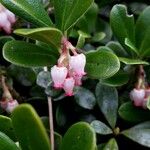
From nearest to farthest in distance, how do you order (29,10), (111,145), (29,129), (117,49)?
(29,129) < (29,10) < (111,145) < (117,49)

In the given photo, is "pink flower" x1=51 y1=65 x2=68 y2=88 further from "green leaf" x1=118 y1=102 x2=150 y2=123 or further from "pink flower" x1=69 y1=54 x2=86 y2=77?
"green leaf" x1=118 y1=102 x2=150 y2=123

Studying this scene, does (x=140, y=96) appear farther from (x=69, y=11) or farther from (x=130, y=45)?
(x=69, y=11)

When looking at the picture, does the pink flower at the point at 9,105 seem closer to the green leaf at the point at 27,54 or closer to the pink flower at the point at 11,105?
the pink flower at the point at 11,105

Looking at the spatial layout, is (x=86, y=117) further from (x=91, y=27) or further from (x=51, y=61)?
(x=91, y=27)

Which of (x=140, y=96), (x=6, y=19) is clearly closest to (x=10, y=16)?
(x=6, y=19)

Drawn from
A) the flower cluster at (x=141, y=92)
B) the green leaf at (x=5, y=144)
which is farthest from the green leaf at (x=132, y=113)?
the green leaf at (x=5, y=144)

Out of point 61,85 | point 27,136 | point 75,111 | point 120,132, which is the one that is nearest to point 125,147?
point 120,132
